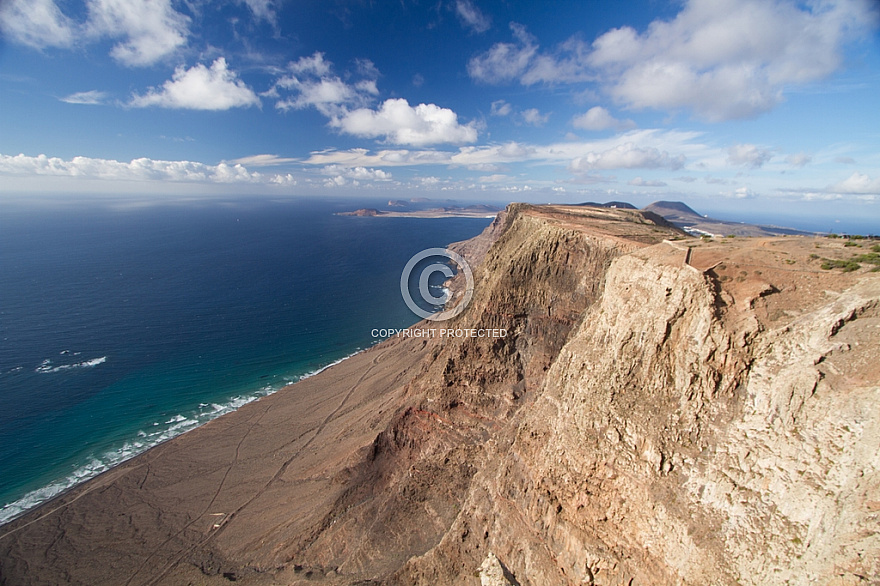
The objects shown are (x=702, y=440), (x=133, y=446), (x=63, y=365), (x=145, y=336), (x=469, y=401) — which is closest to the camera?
(x=702, y=440)

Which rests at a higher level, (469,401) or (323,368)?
(469,401)

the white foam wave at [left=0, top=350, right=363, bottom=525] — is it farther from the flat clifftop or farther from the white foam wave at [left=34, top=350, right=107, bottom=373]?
the flat clifftop

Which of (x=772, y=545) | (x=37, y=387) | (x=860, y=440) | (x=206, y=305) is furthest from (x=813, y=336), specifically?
(x=206, y=305)

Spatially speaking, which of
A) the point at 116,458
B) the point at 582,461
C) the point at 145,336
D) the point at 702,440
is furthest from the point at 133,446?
the point at 702,440

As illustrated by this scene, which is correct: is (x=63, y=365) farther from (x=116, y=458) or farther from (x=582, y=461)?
(x=582, y=461)

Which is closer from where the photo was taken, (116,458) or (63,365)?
(116,458)

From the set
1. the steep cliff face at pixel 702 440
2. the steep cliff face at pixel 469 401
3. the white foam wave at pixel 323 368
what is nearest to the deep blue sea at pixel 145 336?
the white foam wave at pixel 323 368

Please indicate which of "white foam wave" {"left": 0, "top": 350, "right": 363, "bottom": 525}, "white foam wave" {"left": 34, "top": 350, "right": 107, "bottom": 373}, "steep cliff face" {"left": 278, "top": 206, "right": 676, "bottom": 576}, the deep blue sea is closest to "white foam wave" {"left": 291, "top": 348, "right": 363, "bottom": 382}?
the deep blue sea
